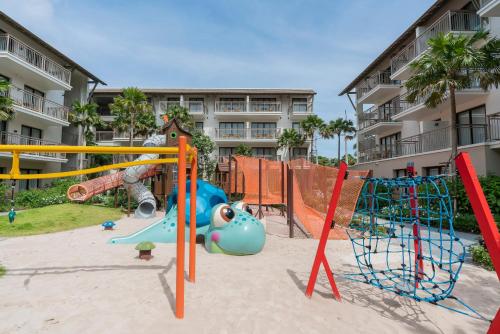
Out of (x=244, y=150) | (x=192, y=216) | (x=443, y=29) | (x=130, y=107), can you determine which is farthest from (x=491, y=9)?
(x=130, y=107)

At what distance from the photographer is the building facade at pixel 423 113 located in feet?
44.5

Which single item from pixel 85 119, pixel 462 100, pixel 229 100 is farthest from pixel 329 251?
pixel 229 100

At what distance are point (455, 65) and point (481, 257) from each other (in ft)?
30.7

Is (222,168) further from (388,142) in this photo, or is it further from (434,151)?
(388,142)

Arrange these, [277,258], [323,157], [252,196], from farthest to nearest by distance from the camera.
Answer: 1. [323,157]
2. [252,196]
3. [277,258]

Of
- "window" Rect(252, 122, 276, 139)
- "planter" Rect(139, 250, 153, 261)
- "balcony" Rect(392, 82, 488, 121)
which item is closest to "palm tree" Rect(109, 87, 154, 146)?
"window" Rect(252, 122, 276, 139)

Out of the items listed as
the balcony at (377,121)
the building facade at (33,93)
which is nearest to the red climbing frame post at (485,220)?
the balcony at (377,121)

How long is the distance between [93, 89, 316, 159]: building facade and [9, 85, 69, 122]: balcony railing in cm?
820

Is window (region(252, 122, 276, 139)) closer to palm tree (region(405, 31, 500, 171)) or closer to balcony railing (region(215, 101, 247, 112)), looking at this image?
balcony railing (region(215, 101, 247, 112))

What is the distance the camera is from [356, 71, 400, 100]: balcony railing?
22.7m

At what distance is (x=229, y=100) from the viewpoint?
32625 mm

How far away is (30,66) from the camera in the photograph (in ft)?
61.9

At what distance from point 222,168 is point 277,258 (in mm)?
9565

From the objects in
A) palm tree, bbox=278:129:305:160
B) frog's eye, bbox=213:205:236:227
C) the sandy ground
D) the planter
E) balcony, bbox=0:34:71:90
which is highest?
balcony, bbox=0:34:71:90
